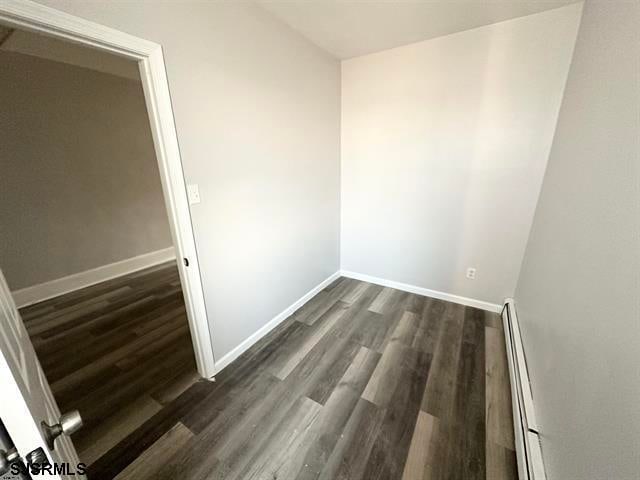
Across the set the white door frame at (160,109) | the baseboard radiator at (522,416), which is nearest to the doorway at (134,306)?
the white door frame at (160,109)

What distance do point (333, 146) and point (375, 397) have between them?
239 centimetres

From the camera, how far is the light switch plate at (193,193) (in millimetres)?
1478

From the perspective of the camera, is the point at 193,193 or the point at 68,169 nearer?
the point at 193,193

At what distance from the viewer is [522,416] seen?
1.30 meters

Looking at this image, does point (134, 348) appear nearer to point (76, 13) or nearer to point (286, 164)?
point (286, 164)

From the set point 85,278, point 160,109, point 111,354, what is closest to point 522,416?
point 160,109

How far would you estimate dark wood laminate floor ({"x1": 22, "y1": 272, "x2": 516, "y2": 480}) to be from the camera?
4.08ft

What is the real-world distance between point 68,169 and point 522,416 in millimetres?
4567

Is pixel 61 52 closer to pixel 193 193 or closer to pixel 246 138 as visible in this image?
pixel 246 138

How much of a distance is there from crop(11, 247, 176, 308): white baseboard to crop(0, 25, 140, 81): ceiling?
231 centimetres

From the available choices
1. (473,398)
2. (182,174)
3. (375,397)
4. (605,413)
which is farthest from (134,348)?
(605,413)

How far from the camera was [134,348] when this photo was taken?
2.06m

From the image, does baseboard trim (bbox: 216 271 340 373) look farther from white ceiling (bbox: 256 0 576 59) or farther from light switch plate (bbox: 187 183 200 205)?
white ceiling (bbox: 256 0 576 59)

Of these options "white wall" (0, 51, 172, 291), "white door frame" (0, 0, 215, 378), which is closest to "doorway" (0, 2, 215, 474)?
"white door frame" (0, 0, 215, 378)
